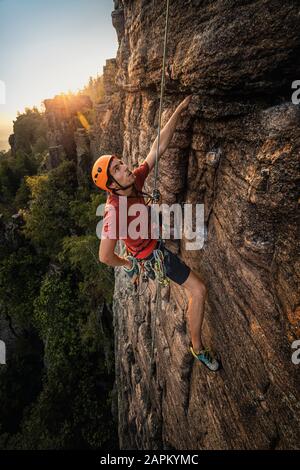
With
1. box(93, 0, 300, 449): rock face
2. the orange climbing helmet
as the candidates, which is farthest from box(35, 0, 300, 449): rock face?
the orange climbing helmet

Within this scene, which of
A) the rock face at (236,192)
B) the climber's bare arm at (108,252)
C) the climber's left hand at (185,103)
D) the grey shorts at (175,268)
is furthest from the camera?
the grey shorts at (175,268)

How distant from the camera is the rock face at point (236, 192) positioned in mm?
2283

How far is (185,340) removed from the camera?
172 inches

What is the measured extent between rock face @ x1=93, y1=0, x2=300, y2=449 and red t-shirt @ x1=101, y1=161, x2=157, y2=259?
67 centimetres

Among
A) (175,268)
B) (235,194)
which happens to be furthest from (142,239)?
(235,194)

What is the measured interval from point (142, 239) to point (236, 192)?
138 centimetres

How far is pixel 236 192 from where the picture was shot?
2.84 metres

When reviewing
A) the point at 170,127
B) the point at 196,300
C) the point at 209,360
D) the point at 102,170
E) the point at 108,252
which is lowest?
the point at 209,360

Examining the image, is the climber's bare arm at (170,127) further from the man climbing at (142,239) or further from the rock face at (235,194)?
the rock face at (235,194)

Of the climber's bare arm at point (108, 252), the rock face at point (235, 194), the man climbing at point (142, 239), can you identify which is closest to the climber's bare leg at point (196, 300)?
the man climbing at point (142, 239)

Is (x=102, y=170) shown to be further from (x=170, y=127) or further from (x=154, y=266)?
(x=154, y=266)

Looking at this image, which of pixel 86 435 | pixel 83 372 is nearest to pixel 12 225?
pixel 83 372

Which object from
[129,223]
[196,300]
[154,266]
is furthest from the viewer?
[154,266]

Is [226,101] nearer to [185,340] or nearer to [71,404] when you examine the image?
[185,340]
